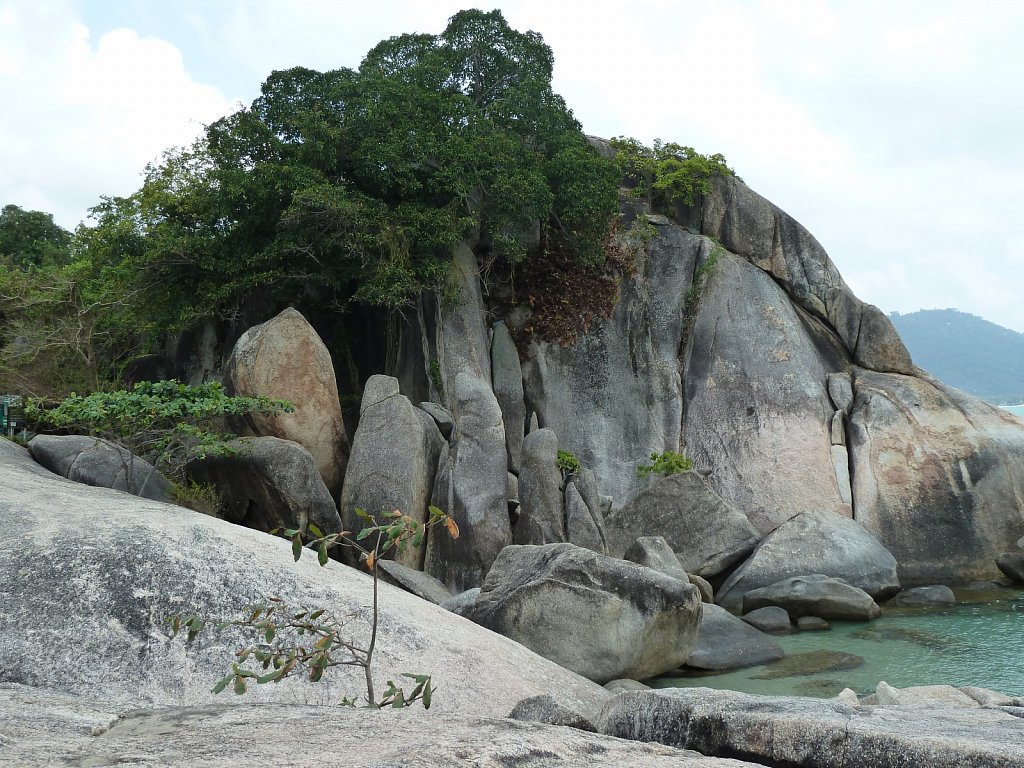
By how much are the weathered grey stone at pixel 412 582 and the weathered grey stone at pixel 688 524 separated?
4.97m

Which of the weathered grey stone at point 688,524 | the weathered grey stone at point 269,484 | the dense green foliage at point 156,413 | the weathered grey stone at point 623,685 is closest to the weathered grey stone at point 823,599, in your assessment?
the weathered grey stone at point 688,524

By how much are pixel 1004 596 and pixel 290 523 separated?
43.6ft

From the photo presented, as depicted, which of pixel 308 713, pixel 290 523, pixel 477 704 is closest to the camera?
pixel 308 713

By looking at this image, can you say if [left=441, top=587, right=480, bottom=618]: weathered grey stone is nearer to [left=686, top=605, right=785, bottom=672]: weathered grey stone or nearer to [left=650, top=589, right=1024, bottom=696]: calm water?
[left=650, top=589, right=1024, bottom=696]: calm water

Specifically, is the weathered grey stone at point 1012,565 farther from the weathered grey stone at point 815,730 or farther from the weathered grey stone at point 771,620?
the weathered grey stone at point 815,730

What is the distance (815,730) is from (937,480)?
18.1 meters

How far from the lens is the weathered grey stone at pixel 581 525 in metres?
16.5

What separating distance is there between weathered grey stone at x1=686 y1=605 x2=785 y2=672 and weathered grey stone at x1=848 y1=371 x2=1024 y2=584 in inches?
298

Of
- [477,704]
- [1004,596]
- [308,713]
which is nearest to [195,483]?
[477,704]

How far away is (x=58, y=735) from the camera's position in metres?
3.18

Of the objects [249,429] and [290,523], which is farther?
[249,429]

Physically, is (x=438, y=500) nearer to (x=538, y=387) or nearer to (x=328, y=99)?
(x=538, y=387)

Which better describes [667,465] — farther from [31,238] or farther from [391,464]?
[31,238]

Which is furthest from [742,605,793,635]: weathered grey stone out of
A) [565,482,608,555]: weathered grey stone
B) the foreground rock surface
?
the foreground rock surface
